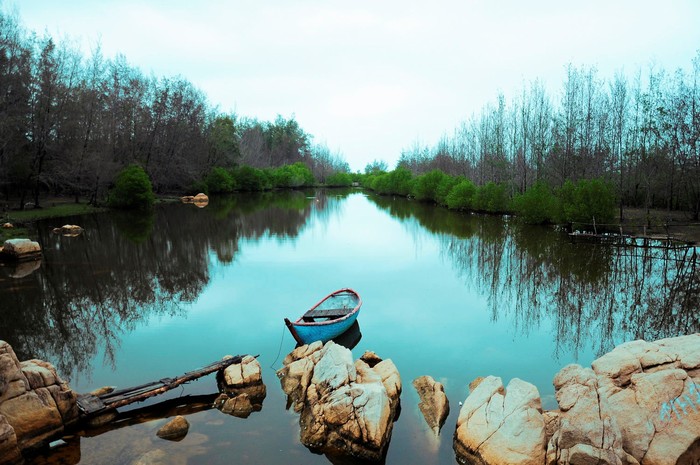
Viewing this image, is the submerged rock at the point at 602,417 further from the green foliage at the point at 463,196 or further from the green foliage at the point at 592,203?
the green foliage at the point at 463,196

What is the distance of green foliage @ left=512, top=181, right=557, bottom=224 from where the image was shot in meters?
36.0

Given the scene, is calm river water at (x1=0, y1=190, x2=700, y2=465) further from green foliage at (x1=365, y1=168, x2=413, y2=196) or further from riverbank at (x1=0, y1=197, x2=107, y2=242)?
green foliage at (x1=365, y1=168, x2=413, y2=196)

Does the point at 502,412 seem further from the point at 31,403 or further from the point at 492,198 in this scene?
the point at 492,198

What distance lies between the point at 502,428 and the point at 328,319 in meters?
6.68

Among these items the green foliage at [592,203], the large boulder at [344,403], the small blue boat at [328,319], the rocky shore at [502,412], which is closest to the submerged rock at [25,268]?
the rocky shore at [502,412]

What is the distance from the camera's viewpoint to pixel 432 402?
Result: 31.8 ft

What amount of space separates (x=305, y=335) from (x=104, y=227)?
87.8 feet

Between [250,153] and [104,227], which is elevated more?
[250,153]

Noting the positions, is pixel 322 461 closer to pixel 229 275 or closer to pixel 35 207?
pixel 229 275

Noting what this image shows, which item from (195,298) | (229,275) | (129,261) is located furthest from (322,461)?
(129,261)

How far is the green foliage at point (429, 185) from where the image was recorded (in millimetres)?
61500

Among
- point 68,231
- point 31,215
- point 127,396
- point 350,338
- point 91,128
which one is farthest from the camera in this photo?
point 91,128

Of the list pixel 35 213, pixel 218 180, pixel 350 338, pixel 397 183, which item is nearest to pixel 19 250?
pixel 35 213

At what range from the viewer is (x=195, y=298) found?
57.9 ft
